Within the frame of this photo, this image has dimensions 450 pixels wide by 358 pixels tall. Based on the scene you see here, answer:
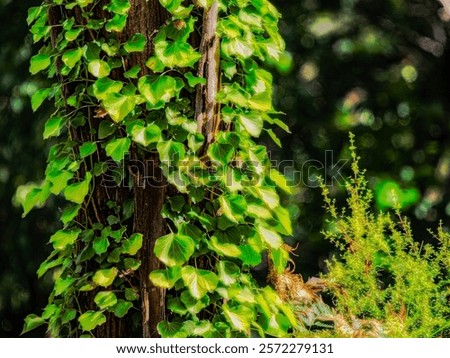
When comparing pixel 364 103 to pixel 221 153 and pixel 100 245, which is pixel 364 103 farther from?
pixel 100 245

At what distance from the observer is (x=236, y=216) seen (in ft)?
7.47

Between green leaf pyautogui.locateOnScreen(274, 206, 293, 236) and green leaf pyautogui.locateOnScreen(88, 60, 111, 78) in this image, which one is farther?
green leaf pyautogui.locateOnScreen(274, 206, 293, 236)

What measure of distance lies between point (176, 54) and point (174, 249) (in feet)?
1.82

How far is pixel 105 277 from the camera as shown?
2305 millimetres

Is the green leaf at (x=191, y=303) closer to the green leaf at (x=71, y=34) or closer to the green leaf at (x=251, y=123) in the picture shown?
the green leaf at (x=251, y=123)

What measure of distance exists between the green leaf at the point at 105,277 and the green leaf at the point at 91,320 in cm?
11

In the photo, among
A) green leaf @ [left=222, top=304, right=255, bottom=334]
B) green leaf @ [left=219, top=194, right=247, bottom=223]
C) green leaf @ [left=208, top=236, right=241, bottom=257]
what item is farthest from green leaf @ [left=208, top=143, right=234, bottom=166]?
green leaf @ [left=222, top=304, right=255, bottom=334]

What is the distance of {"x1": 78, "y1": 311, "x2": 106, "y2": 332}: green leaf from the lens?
233 centimetres

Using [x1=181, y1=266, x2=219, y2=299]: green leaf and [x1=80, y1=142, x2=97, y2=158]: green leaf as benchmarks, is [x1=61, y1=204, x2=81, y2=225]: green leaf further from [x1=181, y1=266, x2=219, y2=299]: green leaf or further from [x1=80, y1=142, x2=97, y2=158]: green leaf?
[x1=181, y1=266, x2=219, y2=299]: green leaf

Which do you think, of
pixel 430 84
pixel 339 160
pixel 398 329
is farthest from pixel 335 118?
pixel 398 329

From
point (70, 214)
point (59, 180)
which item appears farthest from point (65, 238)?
point (59, 180)

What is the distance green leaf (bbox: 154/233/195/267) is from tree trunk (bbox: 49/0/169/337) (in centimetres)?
9

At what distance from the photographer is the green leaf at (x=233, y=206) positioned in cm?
227
